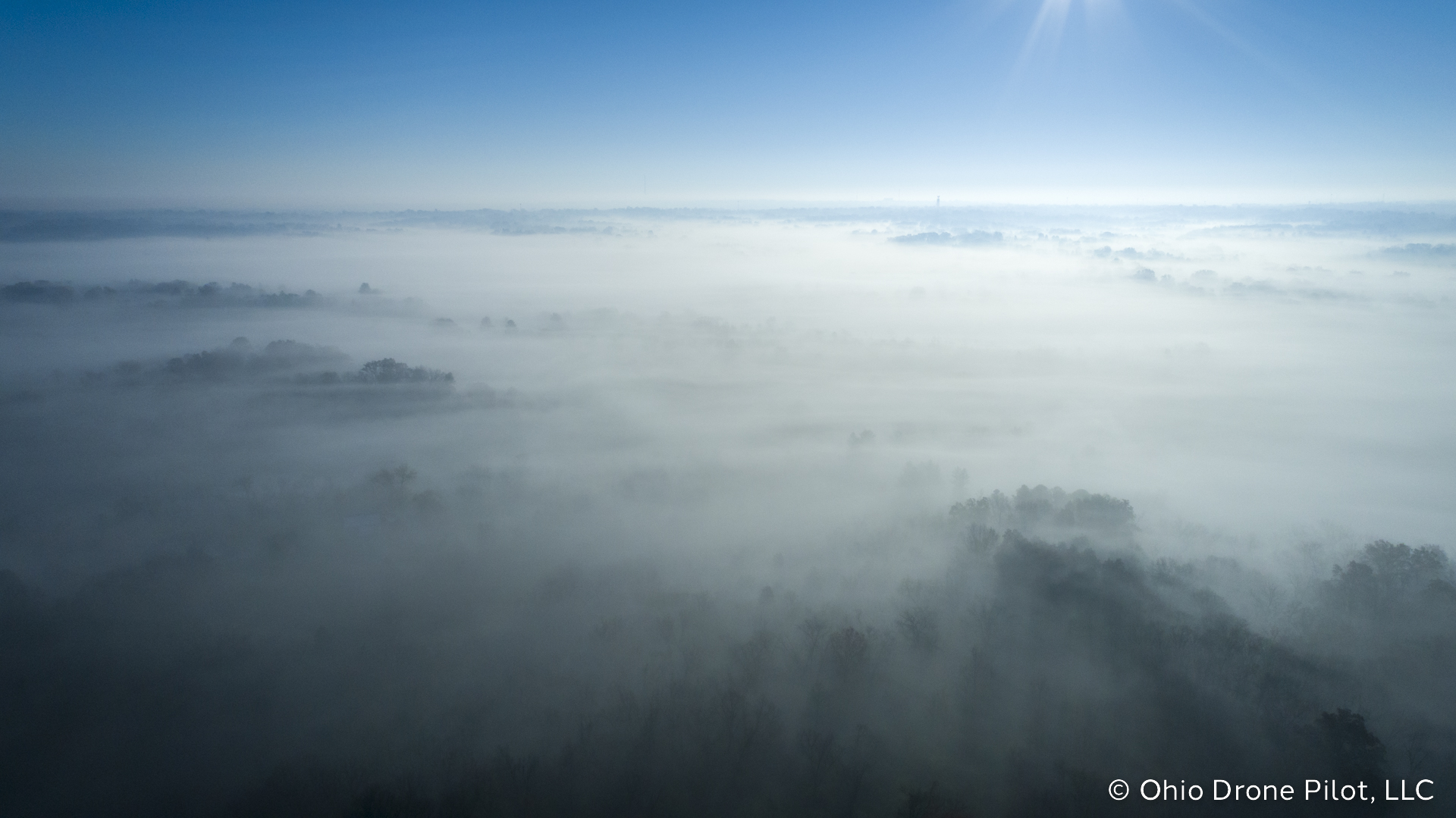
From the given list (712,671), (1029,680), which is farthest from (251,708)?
(1029,680)

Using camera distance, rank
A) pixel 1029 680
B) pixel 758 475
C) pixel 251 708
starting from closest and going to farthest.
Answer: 1. pixel 251 708
2. pixel 1029 680
3. pixel 758 475

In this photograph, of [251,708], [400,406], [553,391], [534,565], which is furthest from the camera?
[553,391]

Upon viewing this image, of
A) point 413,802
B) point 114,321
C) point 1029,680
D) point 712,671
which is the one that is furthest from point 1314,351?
point 114,321

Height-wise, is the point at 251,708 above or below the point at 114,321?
below

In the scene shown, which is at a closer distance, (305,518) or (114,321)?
(305,518)

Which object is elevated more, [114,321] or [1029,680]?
[114,321]

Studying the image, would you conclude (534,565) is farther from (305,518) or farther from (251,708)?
(305,518)

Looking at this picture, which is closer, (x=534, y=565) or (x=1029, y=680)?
(x=1029, y=680)

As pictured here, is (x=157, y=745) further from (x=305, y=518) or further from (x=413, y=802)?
(x=305, y=518)

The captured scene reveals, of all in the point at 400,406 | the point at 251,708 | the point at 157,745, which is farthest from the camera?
the point at 400,406
